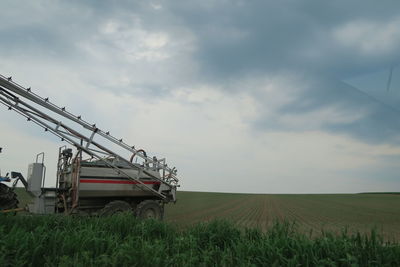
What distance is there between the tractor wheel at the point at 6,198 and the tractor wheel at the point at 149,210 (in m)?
4.72

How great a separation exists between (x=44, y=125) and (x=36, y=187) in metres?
2.52

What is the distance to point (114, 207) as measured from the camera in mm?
11852

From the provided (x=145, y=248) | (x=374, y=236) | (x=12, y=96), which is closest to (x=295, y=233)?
(x=374, y=236)

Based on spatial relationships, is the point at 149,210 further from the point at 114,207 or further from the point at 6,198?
the point at 6,198

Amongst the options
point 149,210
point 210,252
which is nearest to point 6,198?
point 149,210

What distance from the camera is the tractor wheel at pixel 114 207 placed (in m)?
11.5

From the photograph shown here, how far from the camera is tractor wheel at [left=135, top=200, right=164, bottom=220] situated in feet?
41.1

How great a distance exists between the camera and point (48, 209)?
11570 millimetres

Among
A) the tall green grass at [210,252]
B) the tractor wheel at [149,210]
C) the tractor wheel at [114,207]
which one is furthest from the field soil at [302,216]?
the tractor wheel at [114,207]

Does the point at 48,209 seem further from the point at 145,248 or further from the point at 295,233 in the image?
the point at 295,233

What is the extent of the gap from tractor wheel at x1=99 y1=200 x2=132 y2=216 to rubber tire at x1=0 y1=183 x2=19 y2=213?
3261 mm

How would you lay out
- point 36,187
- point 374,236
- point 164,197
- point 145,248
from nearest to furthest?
point 374,236 → point 145,248 → point 36,187 → point 164,197

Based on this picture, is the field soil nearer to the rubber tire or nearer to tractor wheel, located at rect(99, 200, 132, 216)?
tractor wheel, located at rect(99, 200, 132, 216)

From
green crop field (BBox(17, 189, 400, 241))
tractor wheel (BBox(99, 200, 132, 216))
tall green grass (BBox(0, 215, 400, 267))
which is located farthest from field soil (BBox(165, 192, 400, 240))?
tractor wheel (BBox(99, 200, 132, 216))
